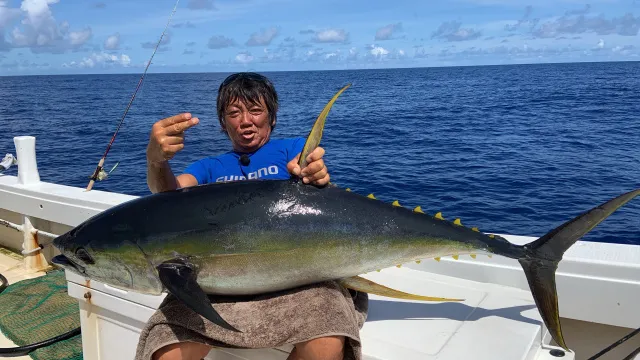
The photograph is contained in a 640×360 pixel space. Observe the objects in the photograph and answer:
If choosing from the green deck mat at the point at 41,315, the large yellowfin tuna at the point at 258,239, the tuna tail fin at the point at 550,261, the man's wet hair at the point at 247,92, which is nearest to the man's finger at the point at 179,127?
the large yellowfin tuna at the point at 258,239

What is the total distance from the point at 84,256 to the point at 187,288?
0.48 meters

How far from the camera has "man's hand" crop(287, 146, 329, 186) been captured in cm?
185

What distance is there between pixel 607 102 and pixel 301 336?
1263 inches

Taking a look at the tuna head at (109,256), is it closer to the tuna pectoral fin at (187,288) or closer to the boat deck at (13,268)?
the tuna pectoral fin at (187,288)

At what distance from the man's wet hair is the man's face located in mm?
26

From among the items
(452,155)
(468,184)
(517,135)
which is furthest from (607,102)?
(468,184)

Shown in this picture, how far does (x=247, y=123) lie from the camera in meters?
2.57

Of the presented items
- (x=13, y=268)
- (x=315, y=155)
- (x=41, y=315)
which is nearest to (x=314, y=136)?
(x=315, y=155)

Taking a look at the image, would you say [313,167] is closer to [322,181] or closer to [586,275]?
[322,181]

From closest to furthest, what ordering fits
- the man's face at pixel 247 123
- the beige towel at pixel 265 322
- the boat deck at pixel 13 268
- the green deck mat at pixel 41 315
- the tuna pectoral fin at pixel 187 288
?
the tuna pectoral fin at pixel 187 288 → the beige towel at pixel 265 322 → the man's face at pixel 247 123 → the green deck mat at pixel 41 315 → the boat deck at pixel 13 268

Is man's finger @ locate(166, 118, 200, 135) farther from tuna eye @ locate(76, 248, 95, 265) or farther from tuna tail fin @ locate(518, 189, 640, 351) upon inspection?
tuna tail fin @ locate(518, 189, 640, 351)

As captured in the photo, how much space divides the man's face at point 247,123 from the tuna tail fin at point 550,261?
1373 millimetres

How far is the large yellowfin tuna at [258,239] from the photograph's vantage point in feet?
5.95

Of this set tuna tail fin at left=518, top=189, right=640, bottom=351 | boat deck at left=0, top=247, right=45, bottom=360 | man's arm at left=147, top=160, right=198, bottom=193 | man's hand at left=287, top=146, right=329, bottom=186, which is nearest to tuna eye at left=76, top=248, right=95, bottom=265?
man's arm at left=147, top=160, right=198, bottom=193
